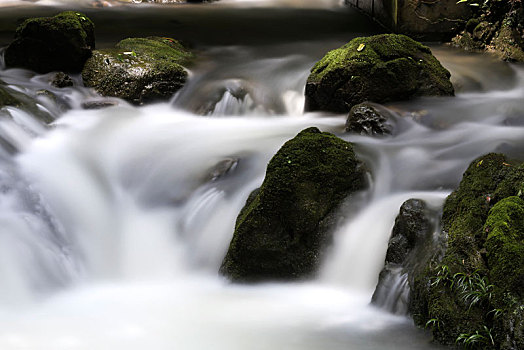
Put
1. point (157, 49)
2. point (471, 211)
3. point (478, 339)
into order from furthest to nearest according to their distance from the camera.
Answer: point (157, 49)
point (471, 211)
point (478, 339)

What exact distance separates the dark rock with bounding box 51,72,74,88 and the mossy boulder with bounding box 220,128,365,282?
4400mm

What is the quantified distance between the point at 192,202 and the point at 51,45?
412 cm

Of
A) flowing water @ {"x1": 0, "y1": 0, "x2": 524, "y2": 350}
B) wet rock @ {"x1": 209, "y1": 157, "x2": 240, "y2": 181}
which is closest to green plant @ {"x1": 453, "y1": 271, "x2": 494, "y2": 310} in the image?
flowing water @ {"x1": 0, "y1": 0, "x2": 524, "y2": 350}

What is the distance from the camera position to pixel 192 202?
5957 mm

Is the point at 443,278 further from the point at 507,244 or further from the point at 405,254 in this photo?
the point at 405,254

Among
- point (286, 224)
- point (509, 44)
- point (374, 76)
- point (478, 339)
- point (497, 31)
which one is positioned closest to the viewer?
point (478, 339)

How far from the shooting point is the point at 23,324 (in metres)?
4.40

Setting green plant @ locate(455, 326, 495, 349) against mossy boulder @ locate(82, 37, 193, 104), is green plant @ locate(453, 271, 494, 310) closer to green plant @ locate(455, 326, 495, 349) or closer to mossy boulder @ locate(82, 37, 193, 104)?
green plant @ locate(455, 326, 495, 349)

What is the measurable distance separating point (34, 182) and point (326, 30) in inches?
307

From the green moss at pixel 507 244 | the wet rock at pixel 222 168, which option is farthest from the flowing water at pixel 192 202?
the green moss at pixel 507 244

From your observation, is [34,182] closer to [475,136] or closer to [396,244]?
[396,244]

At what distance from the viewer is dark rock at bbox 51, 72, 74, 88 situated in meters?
8.38

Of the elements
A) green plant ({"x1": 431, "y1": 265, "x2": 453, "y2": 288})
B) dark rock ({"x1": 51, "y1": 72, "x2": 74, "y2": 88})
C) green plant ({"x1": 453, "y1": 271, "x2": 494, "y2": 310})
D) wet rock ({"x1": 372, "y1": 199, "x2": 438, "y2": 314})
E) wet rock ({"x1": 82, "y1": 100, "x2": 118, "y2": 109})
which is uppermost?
green plant ({"x1": 453, "y1": 271, "x2": 494, "y2": 310})

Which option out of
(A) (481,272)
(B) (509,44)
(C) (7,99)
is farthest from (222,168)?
(B) (509,44)
